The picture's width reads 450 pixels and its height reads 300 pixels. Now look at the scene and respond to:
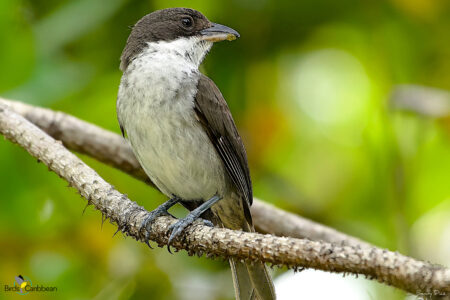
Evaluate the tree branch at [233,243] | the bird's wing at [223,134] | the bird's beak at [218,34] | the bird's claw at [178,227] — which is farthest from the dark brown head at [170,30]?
the bird's claw at [178,227]

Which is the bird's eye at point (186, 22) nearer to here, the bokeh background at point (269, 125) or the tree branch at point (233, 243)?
the bokeh background at point (269, 125)

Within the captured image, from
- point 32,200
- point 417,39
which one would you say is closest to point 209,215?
point 32,200

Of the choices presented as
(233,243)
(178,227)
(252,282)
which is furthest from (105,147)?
(233,243)

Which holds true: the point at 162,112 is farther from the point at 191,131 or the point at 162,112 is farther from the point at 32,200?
the point at 32,200

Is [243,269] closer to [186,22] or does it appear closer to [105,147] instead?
[105,147]

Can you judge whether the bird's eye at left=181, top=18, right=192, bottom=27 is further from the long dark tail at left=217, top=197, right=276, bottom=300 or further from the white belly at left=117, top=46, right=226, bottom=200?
the long dark tail at left=217, top=197, right=276, bottom=300

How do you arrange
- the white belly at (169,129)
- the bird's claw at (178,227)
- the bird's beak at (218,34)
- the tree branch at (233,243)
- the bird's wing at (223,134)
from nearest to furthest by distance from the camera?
the tree branch at (233,243) → the bird's claw at (178,227) → the white belly at (169,129) → the bird's wing at (223,134) → the bird's beak at (218,34)
